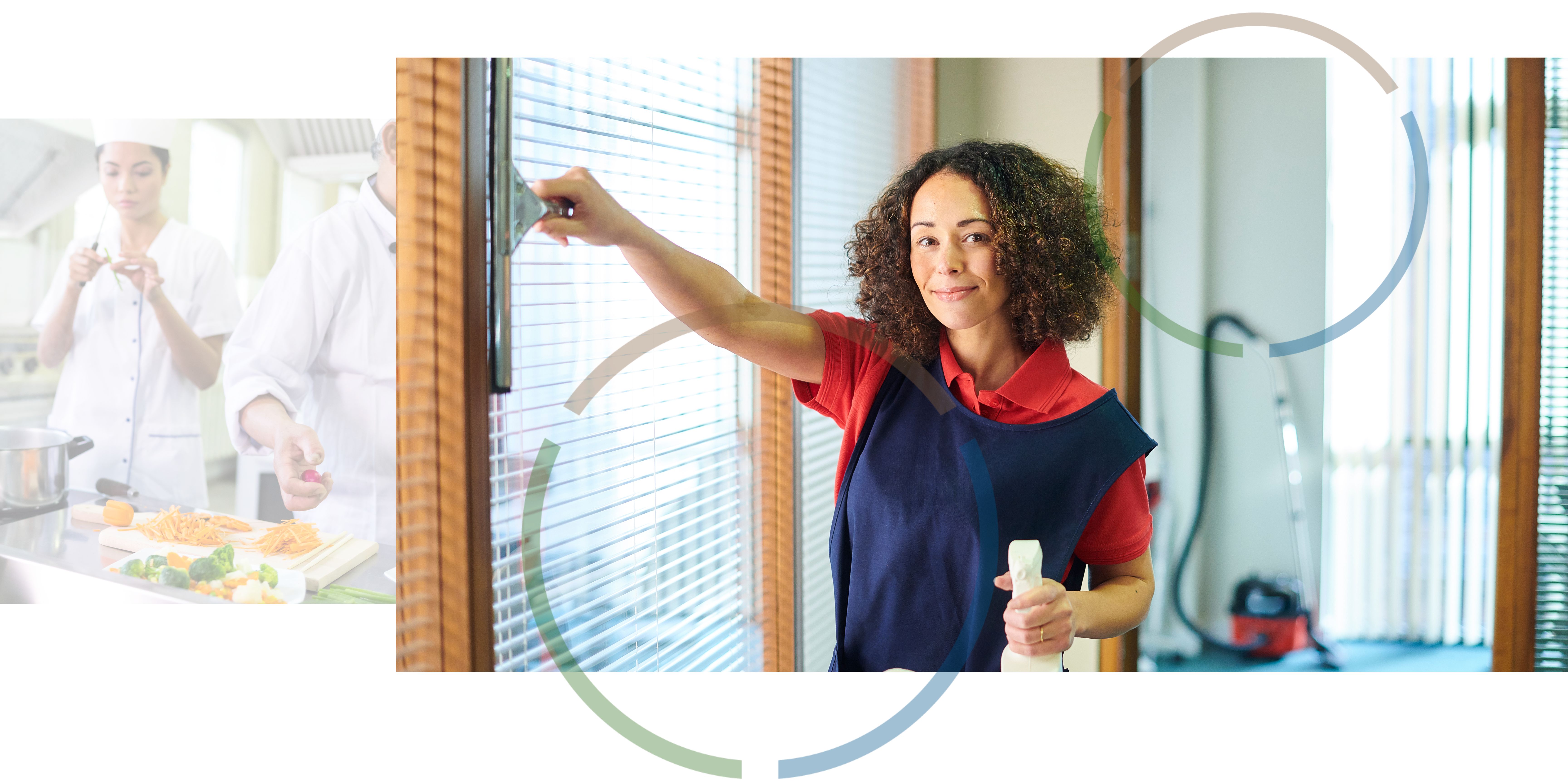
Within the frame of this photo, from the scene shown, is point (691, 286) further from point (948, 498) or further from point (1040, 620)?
point (1040, 620)

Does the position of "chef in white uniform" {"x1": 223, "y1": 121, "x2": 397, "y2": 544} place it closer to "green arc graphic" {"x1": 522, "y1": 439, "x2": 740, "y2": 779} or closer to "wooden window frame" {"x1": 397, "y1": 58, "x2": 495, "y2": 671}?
"wooden window frame" {"x1": 397, "y1": 58, "x2": 495, "y2": 671}

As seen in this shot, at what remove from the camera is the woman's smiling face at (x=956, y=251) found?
0.94 m

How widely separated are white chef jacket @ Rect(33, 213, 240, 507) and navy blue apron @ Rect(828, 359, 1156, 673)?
82cm

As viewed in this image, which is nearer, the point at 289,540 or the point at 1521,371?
the point at 289,540

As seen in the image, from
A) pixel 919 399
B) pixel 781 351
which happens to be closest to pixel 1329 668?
pixel 919 399

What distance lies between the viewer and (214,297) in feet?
3.26

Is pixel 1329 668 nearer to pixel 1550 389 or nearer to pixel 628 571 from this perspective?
pixel 1550 389

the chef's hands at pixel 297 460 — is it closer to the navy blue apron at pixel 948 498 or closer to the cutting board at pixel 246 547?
the cutting board at pixel 246 547

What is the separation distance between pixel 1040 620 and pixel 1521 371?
1.03 metres

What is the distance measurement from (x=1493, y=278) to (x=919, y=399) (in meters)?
1.04

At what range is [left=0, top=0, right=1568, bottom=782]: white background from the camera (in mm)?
1006

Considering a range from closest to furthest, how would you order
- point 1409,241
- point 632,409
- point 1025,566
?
point 1025,566
point 632,409
point 1409,241

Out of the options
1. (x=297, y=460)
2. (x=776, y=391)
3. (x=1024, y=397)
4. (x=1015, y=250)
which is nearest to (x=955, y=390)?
(x=1024, y=397)

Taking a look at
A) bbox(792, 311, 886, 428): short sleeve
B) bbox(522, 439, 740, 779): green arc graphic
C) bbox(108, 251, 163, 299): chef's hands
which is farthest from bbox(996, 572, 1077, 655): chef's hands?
bbox(108, 251, 163, 299): chef's hands
